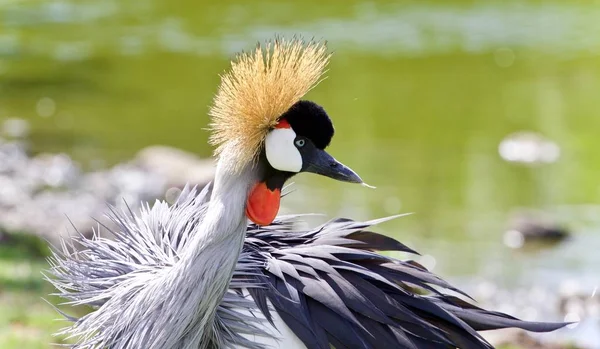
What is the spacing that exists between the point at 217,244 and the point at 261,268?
0.84 feet

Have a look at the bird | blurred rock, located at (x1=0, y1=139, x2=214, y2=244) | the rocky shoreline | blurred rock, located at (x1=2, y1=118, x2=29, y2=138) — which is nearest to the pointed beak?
the bird

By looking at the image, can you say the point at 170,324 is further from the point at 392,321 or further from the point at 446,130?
the point at 446,130

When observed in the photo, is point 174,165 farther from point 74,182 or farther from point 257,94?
point 257,94

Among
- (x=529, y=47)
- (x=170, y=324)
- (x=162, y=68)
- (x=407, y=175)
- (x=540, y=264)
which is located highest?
(x=529, y=47)

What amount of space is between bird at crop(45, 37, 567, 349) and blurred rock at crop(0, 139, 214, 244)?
278 cm

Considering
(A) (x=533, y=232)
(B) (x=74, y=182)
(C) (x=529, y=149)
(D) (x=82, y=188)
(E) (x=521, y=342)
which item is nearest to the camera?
(E) (x=521, y=342)

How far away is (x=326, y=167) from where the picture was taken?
210 cm

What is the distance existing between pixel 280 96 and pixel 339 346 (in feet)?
1.98

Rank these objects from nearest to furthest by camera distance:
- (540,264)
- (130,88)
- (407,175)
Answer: (540,264), (407,175), (130,88)

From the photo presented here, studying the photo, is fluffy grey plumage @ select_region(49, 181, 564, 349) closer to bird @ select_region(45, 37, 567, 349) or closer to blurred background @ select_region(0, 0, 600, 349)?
bird @ select_region(45, 37, 567, 349)

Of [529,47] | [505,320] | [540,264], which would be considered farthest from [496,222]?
[529,47]

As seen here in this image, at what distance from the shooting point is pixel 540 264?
5203 mm

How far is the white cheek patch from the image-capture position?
2051mm

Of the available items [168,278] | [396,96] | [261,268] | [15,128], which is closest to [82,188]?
[15,128]
